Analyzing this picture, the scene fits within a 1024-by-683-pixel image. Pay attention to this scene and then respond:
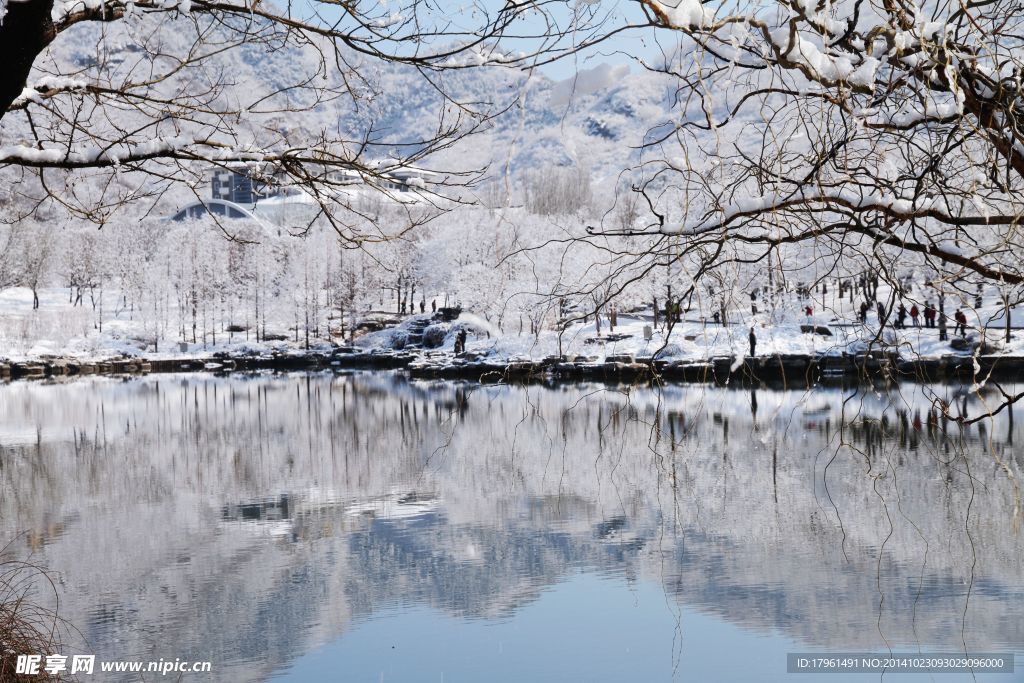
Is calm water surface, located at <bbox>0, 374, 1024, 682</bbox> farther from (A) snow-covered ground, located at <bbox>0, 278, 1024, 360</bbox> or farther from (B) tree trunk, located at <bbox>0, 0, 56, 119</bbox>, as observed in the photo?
(A) snow-covered ground, located at <bbox>0, 278, 1024, 360</bbox>

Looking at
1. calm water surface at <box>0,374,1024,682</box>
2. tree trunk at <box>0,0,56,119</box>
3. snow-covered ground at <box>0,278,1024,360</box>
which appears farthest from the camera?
Answer: snow-covered ground at <box>0,278,1024,360</box>

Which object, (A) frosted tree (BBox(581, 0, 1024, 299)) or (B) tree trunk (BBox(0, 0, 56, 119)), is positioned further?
(B) tree trunk (BBox(0, 0, 56, 119))

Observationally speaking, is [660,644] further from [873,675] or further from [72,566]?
[72,566]

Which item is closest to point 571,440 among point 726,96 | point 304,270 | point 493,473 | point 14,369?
point 493,473

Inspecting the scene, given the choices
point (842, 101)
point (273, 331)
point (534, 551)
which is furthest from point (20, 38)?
point (273, 331)

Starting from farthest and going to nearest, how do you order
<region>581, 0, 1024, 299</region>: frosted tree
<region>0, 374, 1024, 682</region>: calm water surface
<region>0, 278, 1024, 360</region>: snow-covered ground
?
1. <region>0, 278, 1024, 360</region>: snow-covered ground
2. <region>0, 374, 1024, 682</region>: calm water surface
3. <region>581, 0, 1024, 299</region>: frosted tree

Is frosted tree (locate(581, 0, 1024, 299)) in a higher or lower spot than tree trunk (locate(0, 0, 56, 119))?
lower

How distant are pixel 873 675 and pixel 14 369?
56071mm

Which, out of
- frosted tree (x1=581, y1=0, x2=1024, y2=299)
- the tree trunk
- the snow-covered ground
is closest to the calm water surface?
frosted tree (x1=581, y1=0, x2=1024, y2=299)

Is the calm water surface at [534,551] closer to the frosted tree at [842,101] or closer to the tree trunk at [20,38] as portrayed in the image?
the frosted tree at [842,101]

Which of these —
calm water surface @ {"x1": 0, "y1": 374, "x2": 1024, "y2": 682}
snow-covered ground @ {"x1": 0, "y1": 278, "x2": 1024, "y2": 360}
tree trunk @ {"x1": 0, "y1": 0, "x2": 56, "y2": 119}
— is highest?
tree trunk @ {"x1": 0, "y1": 0, "x2": 56, "y2": 119}

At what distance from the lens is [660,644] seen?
30.4 ft

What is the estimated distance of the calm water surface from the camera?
351 inches

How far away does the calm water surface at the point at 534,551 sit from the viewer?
8.91 meters
